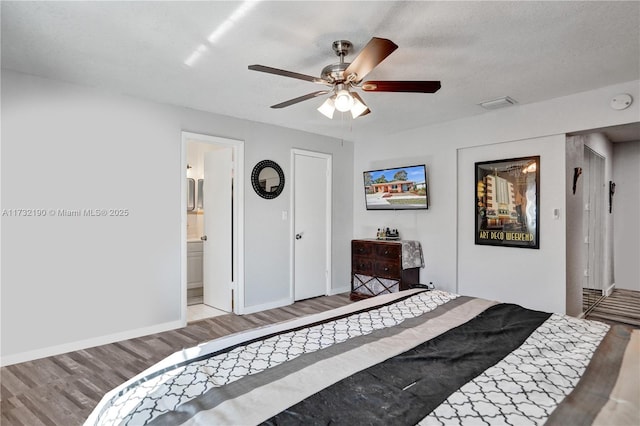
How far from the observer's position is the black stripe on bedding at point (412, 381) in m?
1.04

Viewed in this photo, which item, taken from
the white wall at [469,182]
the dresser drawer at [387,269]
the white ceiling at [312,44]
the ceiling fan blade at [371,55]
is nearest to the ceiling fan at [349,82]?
the ceiling fan blade at [371,55]

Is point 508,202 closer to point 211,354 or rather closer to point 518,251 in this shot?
point 518,251

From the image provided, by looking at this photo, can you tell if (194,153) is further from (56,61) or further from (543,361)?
(543,361)

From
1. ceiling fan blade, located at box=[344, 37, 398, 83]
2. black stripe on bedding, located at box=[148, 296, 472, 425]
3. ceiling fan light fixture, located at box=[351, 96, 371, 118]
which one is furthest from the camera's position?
ceiling fan light fixture, located at box=[351, 96, 371, 118]

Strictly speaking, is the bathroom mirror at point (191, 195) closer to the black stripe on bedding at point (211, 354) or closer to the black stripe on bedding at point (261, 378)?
the black stripe on bedding at point (211, 354)

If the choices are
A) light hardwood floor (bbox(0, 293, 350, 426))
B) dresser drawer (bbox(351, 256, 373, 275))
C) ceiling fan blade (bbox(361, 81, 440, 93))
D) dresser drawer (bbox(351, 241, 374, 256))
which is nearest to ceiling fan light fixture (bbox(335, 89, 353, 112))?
ceiling fan blade (bbox(361, 81, 440, 93))

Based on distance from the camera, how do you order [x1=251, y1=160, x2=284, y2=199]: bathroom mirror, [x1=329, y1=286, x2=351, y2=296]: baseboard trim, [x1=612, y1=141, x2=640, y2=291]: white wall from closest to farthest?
[x1=251, y1=160, x2=284, y2=199]: bathroom mirror → [x1=612, y1=141, x2=640, y2=291]: white wall → [x1=329, y1=286, x2=351, y2=296]: baseboard trim

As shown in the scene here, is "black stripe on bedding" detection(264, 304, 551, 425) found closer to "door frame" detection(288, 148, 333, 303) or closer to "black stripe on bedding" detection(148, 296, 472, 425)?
"black stripe on bedding" detection(148, 296, 472, 425)

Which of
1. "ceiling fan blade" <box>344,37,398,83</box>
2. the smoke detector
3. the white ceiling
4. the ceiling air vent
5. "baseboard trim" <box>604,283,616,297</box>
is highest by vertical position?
the white ceiling

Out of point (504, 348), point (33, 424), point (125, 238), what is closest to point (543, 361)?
point (504, 348)

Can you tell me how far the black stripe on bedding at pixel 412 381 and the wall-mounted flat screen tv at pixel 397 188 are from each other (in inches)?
116

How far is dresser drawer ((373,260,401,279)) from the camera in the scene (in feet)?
14.6

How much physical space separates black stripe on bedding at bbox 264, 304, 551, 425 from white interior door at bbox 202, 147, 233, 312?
125 inches

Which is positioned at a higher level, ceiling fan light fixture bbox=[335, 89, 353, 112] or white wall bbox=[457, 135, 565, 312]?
ceiling fan light fixture bbox=[335, 89, 353, 112]
